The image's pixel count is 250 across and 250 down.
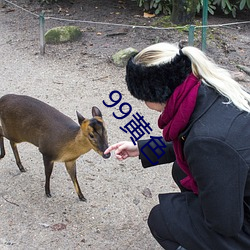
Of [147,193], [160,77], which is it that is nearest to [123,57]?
[147,193]

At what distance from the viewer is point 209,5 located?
7234mm

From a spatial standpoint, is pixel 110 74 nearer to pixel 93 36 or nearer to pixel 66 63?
pixel 66 63

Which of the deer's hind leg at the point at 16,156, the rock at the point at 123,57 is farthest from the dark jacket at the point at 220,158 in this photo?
the rock at the point at 123,57

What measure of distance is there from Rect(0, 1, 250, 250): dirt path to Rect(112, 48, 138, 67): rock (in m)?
0.07

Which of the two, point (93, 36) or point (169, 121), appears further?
point (93, 36)

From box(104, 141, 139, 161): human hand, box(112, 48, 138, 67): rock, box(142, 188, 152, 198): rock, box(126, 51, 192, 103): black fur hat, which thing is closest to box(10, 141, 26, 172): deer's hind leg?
box(142, 188, 152, 198): rock

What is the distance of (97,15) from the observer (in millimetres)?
7535

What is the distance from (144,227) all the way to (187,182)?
85cm

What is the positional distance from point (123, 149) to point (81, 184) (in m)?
1.01

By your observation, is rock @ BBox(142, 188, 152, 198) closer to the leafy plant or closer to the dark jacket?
the dark jacket

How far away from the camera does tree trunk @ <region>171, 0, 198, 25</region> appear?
A: 258 inches

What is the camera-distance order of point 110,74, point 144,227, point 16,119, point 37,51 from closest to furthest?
point 144,227 < point 16,119 < point 110,74 < point 37,51

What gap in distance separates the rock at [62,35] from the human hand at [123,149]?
13.0 feet

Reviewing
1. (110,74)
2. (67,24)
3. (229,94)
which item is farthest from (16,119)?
(67,24)
